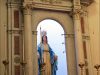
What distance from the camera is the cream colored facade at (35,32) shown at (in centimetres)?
1271

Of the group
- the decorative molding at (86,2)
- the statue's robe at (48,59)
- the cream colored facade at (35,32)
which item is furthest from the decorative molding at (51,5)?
the statue's robe at (48,59)

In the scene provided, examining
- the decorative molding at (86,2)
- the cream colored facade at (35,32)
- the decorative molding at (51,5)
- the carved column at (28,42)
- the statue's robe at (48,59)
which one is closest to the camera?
the carved column at (28,42)

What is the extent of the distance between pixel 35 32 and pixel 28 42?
89 centimetres

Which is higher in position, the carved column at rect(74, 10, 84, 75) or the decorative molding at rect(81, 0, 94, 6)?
the decorative molding at rect(81, 0, 94, 6)

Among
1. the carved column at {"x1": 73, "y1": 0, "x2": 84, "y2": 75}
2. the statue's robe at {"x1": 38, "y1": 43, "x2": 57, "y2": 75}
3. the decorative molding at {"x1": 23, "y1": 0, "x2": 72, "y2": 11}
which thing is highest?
the decorative molding at {"x1": 23, "y1": 0, "x2": 72, "y2": 11}

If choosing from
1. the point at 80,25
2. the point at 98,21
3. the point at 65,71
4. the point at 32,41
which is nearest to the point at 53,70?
the point at 65,71

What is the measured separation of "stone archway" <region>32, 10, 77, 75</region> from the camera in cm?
1366

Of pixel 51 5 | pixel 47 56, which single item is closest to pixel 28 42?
pixel 47 56

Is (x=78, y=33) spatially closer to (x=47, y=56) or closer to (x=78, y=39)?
(x=78, y=39)

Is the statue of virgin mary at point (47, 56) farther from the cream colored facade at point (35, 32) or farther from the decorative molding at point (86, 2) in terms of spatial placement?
the decorative molding at point (86, 2)

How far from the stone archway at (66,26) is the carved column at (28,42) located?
55 centimetres

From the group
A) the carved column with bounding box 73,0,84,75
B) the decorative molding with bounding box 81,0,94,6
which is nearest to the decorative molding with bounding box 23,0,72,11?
the carved column with bounding box 73,0,84,75

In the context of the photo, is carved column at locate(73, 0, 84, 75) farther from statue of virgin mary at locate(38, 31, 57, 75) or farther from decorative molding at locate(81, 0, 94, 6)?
statue of virgin mary at locate(38, 31, 57, 75)

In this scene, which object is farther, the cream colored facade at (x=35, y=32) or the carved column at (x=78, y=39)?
the carved column at (x=78, y=39)
